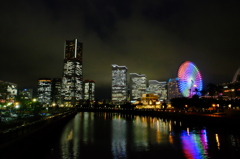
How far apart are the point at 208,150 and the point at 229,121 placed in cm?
2202

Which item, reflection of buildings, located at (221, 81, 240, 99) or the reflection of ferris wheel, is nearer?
the reflection of ferris wheel

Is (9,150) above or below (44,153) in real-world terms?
above

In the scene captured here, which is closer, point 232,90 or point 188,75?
point 188,75

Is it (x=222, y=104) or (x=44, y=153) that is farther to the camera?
(x=222, y=104)

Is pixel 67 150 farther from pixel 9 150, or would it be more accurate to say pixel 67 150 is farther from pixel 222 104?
pixel 222 104

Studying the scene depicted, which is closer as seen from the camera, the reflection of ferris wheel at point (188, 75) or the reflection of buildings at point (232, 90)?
the reflection of ferris wheel at point (188, 75)

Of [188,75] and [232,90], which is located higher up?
[188,75]

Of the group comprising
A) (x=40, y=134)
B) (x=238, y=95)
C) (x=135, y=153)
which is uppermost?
(x=238, y=95)

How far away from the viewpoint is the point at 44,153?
18969mm

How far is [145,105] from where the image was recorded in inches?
7653

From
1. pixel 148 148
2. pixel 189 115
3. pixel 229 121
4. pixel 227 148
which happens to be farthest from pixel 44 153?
pixel 189 115

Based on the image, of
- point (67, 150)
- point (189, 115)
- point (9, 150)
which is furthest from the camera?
point (189, 115)

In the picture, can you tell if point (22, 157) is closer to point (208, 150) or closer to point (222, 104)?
point (208, 150)

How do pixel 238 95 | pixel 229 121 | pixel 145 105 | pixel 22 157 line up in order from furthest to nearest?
pixel 145 105, pixel 238 95, pixel 229 121, pixel 22 157
